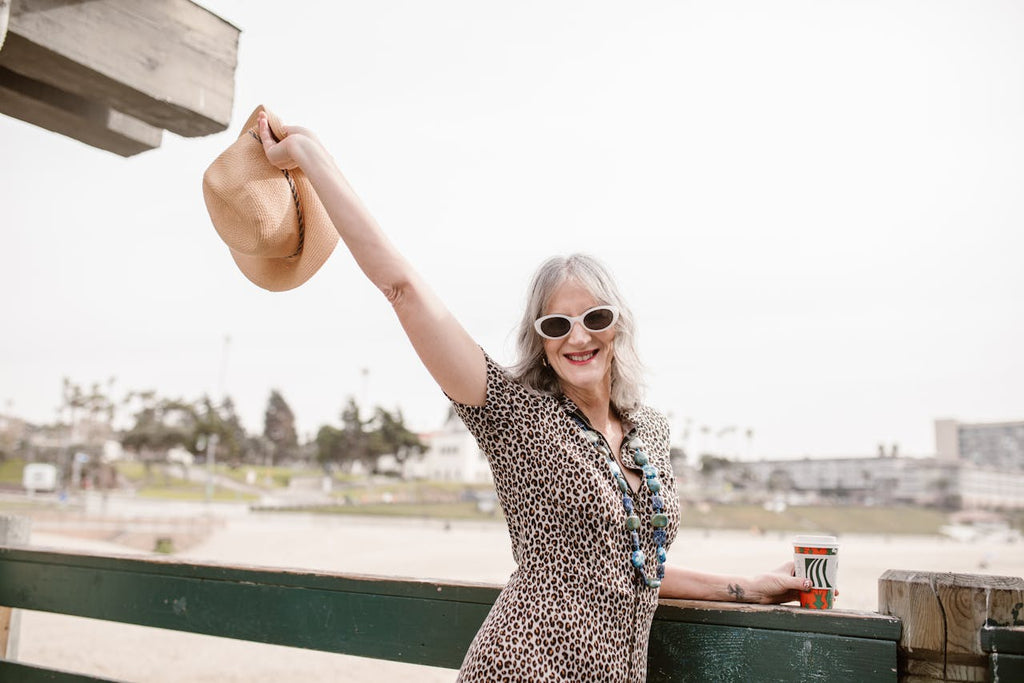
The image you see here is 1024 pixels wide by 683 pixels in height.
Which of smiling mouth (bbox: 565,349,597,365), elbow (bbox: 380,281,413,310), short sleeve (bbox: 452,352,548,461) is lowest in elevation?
short sleeve (bbox: 452,352,548,461)

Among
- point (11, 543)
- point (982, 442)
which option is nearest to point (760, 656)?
point (11, 543)

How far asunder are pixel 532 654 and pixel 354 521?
4694 centimetres

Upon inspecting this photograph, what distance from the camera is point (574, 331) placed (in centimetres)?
154

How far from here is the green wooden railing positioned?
1422 mm

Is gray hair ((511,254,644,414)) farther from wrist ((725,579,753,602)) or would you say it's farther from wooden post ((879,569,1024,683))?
wooden post ((879,569,1024,683))

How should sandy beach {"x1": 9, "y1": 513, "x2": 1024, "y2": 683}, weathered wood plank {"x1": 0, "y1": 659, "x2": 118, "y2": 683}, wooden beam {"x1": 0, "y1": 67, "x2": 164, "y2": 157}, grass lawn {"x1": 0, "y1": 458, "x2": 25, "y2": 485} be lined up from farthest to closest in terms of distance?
grass lawn {"x1": 0, "y1": 458, "x2": 25, "y2": 485} → sandy beach {"x1": 9, "y1": 513, "x2": 1024, "y2": 683} → wooden beam {"x1": 0, "y1": 67, "x2": 164, "y2": 157} → weathered wood plank {"x1": 0, "y1": 659, "x2": 118, "y2": 683}

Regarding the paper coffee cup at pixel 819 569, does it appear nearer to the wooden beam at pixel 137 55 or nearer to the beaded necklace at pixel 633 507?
the beaded necklace at pixel 633 507

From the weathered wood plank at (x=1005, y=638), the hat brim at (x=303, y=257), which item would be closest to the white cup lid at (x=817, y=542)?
the weathered wood plank at (x=1005, y=638)

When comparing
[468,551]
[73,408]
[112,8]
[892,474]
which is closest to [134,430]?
[73,408]

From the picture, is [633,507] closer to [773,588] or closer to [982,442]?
[773,588]

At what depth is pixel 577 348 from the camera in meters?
1.54

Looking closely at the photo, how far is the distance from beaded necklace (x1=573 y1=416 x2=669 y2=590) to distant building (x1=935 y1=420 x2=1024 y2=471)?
141666 mm

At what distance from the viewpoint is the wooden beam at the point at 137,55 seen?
1.90 m

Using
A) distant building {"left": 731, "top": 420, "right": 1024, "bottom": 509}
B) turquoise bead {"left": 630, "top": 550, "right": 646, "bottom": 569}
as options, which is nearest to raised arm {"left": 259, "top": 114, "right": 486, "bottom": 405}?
turquoise bead {"left": 630, "top": 550, "right": 646, "bottom": 569}
